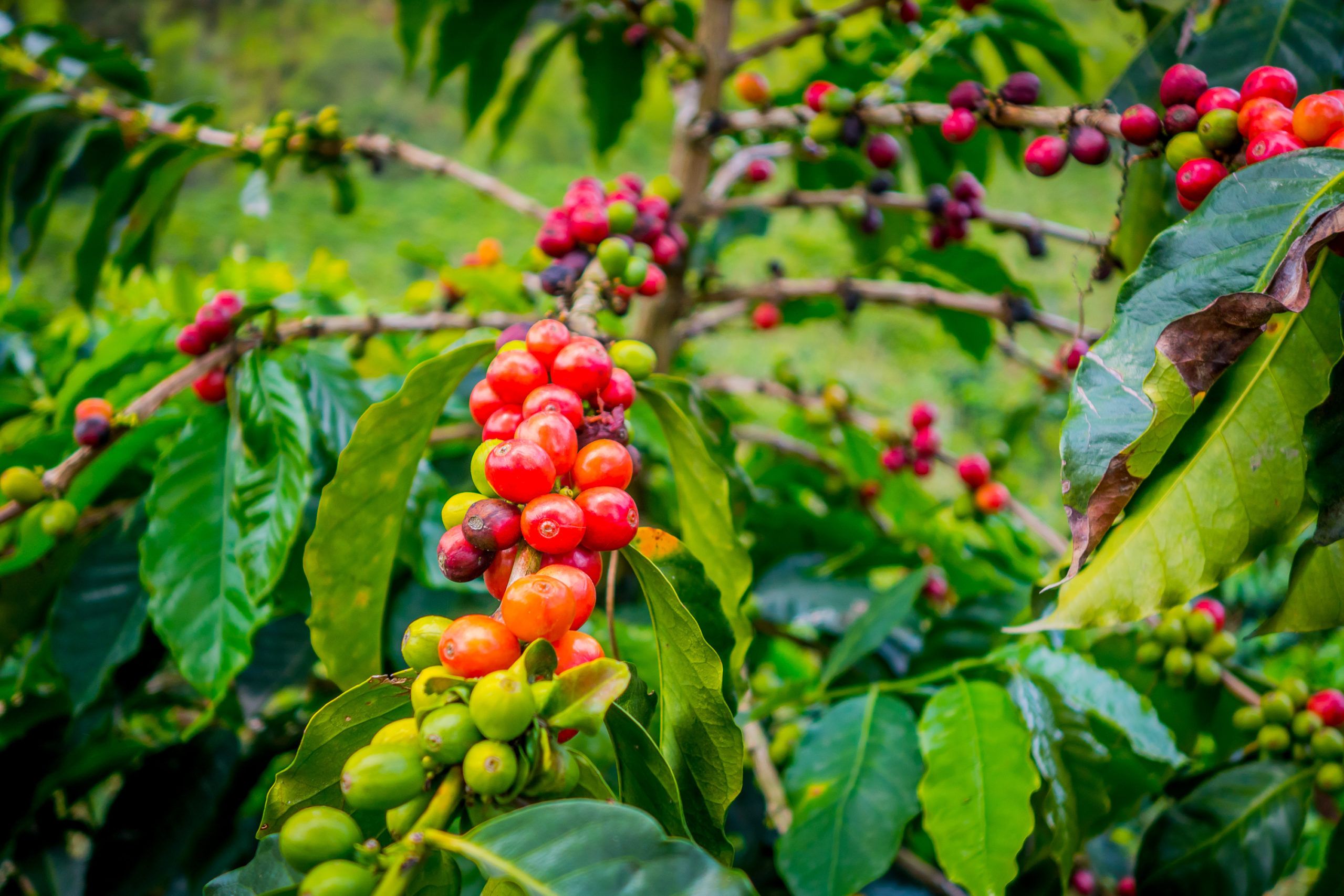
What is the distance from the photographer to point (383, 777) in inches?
11.4

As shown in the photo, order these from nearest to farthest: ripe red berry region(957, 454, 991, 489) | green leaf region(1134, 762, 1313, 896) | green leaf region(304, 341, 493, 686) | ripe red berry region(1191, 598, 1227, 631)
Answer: green leaf region(304, 341, 493, 686) < green leaf region(1134, 762, 1313, 896) < ripe red berry region(1191, 598, 1227, 631) < ripe red berry region(957, 454, 991, 489)

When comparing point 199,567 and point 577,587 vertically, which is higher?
point 577,587

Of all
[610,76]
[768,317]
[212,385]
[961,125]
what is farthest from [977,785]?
[610,76]

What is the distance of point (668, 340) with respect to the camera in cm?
113

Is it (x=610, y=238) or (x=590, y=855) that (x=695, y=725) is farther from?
(x=610, y=238)

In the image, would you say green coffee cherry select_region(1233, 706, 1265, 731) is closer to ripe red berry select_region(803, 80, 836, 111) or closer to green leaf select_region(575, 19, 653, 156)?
ripe red berry select_region(803, 80, 836, 111)

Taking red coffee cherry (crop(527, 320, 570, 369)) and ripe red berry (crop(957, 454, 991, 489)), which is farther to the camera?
ripe red berry (crop(957, 454, 991, 489))

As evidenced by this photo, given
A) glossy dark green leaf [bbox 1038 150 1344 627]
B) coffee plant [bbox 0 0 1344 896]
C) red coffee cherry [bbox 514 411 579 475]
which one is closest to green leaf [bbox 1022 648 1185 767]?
coffee plant [bbox 0 0 1344 896]

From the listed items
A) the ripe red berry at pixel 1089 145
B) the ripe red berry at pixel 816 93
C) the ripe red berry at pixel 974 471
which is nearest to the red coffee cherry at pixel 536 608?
the ripe red berry at pixel 1089 145

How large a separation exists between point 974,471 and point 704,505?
0.70 metres

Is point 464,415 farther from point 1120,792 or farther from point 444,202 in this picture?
point 444,202

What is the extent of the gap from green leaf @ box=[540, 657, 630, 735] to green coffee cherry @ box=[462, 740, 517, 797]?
25 mm

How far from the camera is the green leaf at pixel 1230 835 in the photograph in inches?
27.7

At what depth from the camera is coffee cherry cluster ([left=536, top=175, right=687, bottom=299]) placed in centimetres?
63
